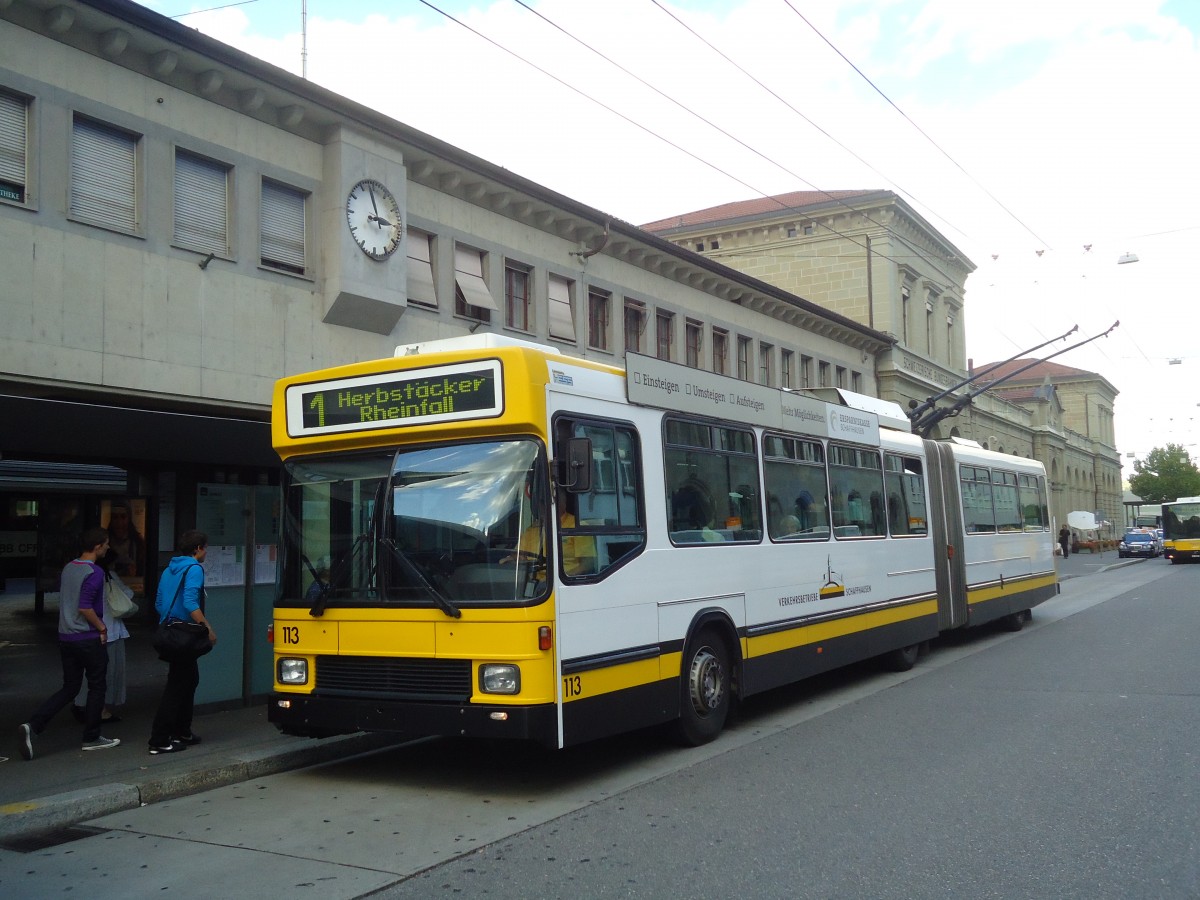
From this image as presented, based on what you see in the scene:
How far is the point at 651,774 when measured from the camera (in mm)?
8188

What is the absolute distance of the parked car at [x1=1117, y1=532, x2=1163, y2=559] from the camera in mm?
62812

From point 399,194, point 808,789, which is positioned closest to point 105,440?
point 808,789

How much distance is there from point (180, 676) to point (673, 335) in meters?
17.8

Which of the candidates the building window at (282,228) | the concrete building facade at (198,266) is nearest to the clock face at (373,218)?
the concrete building facade at (198,266)

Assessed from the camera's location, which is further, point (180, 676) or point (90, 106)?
point (90, 106)

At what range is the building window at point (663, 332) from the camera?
80.9 ft

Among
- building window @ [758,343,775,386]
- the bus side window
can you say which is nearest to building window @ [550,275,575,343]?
building window @ [758,343,775,386]

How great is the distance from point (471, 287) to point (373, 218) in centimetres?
274

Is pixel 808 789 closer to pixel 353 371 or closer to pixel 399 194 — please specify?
pixel 353 371

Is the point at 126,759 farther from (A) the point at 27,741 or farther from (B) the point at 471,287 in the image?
(B) the point at 471,287

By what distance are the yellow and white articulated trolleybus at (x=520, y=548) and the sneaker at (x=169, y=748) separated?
1468mm

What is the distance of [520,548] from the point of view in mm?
7387

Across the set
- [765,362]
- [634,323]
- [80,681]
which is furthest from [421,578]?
[765,362]

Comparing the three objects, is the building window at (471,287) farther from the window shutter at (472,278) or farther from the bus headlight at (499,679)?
the bus headlight at (499,679)
